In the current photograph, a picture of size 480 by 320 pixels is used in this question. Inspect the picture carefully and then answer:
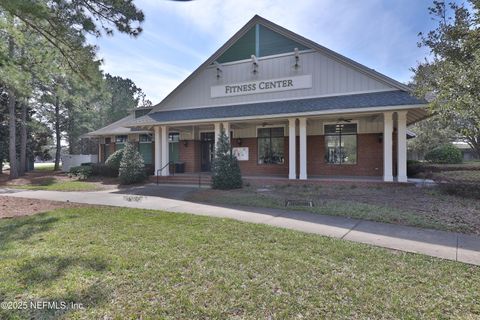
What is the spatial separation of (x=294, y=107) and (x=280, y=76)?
2402mm

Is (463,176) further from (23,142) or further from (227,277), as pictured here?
(23,142)

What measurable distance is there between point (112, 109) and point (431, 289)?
152ft

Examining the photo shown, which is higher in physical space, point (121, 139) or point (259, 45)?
point (259, 45)

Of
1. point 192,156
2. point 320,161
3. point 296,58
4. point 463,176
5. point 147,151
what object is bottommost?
point 463,176

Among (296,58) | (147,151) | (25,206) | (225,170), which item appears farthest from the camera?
(147,151)

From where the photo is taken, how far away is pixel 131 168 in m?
16.0

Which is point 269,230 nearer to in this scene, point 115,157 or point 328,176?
point 328,176

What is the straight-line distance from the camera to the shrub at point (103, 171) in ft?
63.4

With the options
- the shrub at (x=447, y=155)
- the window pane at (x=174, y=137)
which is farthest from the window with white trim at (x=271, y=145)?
the shrub at (x=447, y=155)

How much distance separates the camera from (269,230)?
20.8 feet

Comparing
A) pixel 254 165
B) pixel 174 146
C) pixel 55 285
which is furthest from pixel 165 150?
pixel 55 285

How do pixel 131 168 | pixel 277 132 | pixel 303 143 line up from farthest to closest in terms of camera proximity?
1. pixel 277 132
2. pixel 131 168
3. pixel 303 143

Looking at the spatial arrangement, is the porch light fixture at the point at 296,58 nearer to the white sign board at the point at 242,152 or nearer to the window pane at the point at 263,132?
the window pane at the point at 263,132

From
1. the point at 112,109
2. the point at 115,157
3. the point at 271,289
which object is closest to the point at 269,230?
the point at 271,289
